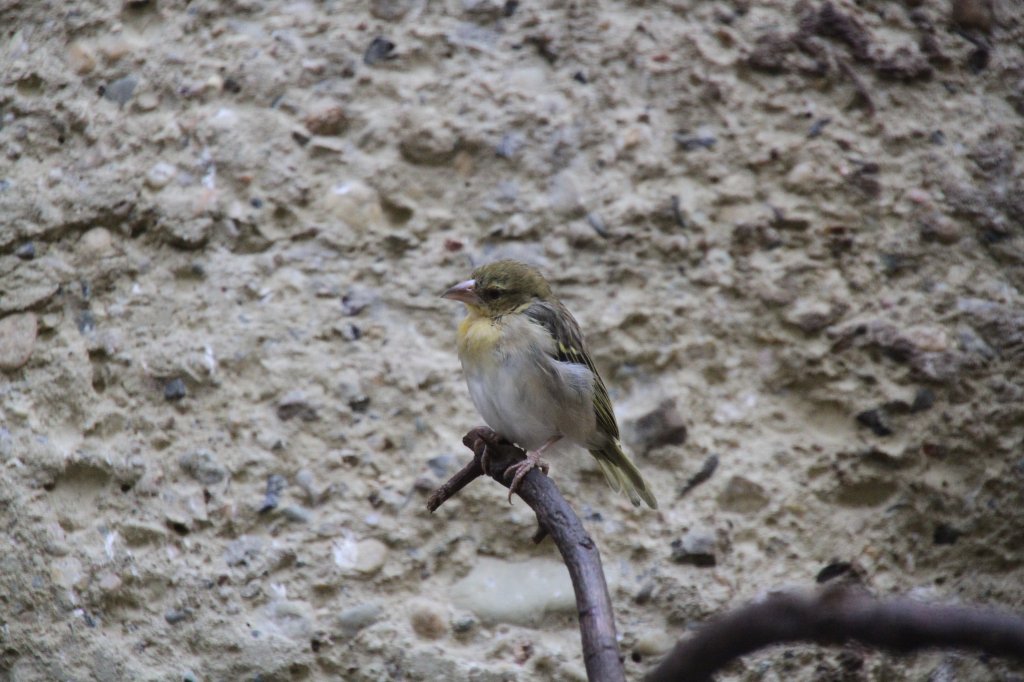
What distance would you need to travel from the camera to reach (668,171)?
4.25 m

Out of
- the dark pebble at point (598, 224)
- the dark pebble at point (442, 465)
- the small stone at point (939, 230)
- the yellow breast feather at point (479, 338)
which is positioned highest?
the small stone at point (939, 230)

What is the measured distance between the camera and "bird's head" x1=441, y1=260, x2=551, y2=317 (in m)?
3.71

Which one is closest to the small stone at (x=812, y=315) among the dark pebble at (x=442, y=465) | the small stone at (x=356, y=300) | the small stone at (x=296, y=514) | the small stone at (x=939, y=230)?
the small stone at (x=939, y=230)

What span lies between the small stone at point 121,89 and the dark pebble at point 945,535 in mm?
3517

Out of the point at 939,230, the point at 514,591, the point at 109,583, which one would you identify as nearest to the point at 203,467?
the point at 109,583

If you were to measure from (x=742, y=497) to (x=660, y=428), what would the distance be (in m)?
0.39

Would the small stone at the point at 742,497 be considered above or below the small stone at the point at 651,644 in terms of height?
above

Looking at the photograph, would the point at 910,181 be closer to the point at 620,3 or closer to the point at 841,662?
the point at 620,3

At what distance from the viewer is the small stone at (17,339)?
389 cm

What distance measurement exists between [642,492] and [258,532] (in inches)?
52.3

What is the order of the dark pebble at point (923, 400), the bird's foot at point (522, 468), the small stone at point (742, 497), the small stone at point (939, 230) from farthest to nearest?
the small stone at point (939, 230), the dark pebble at point (923, 400), the small stone at point (742, 497), the bird's foot at point (522, 468)

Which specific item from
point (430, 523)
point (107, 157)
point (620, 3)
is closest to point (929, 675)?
point (430, 523)

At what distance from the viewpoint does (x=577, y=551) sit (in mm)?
2318

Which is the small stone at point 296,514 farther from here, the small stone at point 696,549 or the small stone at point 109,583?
the small stone at point 696,549
